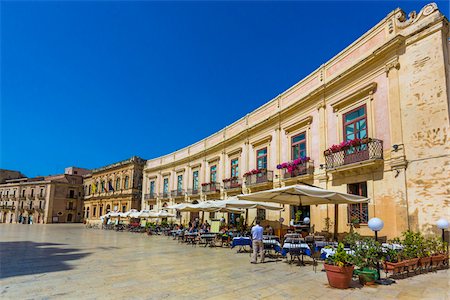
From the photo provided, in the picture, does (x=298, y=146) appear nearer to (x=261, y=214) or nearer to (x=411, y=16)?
(x=261, y=214)

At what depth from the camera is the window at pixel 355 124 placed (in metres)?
12.6

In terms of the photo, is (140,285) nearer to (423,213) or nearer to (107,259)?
(107,259)

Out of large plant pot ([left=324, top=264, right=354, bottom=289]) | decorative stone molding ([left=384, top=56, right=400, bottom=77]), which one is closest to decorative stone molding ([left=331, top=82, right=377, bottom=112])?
decorative stone molding ([left=384, top=56, right=400, bottom=77])

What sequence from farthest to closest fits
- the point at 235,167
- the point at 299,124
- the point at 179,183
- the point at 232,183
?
the point at 179,183
the point at 235,167
the point at 232,183
the point at 299,124

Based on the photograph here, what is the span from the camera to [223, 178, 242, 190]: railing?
2095 cm

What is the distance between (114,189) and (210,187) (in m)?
24.8

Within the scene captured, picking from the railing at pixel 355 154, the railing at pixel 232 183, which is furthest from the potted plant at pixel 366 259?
the railing at pixel 232 183

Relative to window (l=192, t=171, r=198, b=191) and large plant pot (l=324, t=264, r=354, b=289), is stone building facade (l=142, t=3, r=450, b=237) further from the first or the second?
window (l=192, t=171, r=198, b=191)

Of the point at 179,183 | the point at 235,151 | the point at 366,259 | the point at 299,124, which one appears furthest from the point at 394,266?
the point at 179,183

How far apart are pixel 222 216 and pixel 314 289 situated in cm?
1699

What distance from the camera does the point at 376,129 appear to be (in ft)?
38.6

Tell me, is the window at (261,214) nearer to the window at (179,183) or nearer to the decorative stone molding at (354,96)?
the decorative stone molding at (354,96)

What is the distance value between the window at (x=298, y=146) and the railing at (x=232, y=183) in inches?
213

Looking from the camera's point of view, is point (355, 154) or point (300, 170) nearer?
point (355, 154)
